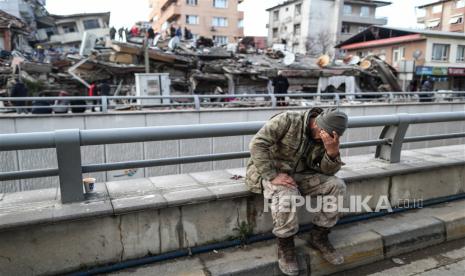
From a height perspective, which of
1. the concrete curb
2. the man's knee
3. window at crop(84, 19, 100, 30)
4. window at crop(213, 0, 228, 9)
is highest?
window at crop(213, 0, 228, 9)

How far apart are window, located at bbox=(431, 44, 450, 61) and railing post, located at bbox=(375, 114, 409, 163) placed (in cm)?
3459

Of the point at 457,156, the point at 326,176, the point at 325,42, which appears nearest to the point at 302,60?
the point at 457,156

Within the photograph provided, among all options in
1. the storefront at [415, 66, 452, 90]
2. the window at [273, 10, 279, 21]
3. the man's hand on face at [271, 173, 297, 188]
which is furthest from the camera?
the window at [273, 10, 279, 21]

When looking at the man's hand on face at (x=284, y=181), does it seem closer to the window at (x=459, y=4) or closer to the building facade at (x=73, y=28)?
the building facade at (x=73, y=28)

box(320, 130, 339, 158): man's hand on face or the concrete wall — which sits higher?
box(320, 130, 339, 158): man's hand on face

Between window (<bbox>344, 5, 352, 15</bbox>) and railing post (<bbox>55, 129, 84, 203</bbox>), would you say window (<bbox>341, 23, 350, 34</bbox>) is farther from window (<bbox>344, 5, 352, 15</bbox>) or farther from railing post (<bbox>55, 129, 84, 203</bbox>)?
railing post (<bbox>55, 129, 84, 203</bbox>)

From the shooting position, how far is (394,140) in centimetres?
403

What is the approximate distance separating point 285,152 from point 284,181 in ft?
0.89

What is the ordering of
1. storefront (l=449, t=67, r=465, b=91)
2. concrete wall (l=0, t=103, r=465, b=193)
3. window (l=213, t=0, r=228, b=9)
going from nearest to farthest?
concrete wall (l=0, t=103, r=465, b=193), storefront (l=449, t=67, r=465, b=91), window (l=213, t=0, r=228, b=9)

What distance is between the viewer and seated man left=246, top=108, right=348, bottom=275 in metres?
2.75

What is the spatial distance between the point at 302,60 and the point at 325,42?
31.0 metres

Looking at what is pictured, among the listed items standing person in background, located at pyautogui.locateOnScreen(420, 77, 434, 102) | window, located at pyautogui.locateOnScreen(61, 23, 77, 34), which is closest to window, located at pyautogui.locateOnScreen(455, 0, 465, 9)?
standing person in background, located at pyautogui.locateOnScreen(420, 77, 434, 102)

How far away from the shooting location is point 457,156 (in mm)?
4570

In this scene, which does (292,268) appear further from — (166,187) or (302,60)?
(302,60)
